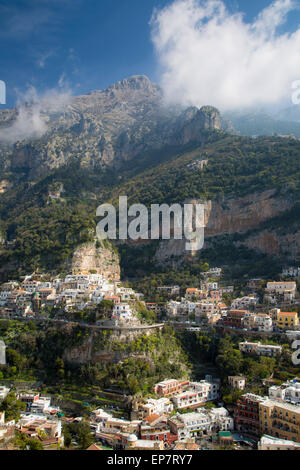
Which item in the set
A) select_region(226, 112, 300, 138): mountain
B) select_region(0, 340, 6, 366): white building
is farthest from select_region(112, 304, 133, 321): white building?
select_region(226, 112, 300, 138): mountain

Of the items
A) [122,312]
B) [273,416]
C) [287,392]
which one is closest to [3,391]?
[122,312]

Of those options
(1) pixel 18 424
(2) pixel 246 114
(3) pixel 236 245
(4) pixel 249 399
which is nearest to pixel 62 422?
(1) pixel 18 424

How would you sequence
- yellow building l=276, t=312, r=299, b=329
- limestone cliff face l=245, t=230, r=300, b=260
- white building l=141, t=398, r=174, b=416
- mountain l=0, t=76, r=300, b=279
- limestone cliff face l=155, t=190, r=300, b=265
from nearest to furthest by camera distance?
white building l=141, t=398, r=174, b=416, yellow building l=276, t=312, r=299, b=329, limestone cliff face l=245, t=230, r=300, b=260, limestone cliff face l=155, t=190, r=300, b=265, mountain l=0, t=76, r=300, b=279

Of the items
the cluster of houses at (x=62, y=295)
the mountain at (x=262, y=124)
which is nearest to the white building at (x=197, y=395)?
the cluster of houses at (x=62, y=295)

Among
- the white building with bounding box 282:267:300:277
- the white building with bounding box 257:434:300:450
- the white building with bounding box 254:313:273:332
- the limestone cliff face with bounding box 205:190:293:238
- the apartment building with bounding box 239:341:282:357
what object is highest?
the limestone cliff face with bounding box 205:190:293:238

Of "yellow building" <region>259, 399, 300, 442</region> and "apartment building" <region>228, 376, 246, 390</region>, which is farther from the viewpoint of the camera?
"apartment building" <region>228, 376, 246, 390</region>

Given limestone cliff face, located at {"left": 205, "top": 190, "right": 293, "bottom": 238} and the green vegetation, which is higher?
limestone cliff face, located at {"left": 205, "top": 190, "right": 293, "bottom": 238}

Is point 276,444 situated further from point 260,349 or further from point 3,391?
point 3,391

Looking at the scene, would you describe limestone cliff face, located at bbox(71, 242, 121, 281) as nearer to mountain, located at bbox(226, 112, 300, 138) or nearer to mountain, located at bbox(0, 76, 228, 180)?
mountain, located at bbox(0, 76, 228, 180)
